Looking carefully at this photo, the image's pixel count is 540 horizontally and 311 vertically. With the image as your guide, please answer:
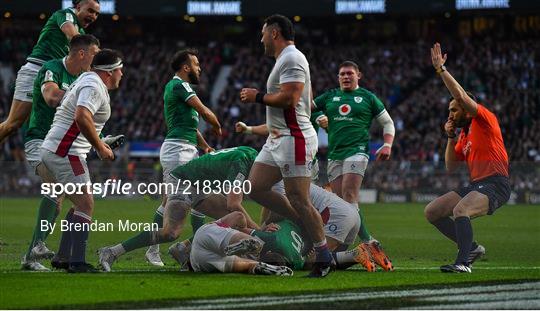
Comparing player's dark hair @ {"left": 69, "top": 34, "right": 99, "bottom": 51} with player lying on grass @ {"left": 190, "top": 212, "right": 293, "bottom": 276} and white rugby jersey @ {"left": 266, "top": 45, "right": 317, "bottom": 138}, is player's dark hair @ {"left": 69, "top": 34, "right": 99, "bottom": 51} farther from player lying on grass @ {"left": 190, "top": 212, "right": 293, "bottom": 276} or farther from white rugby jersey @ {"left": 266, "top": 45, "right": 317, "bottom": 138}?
player lying on grass @ {"left": 190, "top": 212, "right": 293, "bottom": 276}

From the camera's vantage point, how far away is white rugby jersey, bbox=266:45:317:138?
1017 centimetres

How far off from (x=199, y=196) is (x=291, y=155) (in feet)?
4.43

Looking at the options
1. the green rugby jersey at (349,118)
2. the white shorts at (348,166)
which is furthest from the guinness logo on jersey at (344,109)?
the white shorts at (348,166)

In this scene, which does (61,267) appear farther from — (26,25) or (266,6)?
(26,25)

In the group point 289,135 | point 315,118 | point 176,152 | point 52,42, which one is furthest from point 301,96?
point 52,42

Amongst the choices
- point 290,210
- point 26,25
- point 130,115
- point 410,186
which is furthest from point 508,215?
point 26,25

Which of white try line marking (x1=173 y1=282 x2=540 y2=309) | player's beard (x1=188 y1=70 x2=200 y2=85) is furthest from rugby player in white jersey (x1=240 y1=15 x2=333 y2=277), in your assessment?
player's beard (x1=188 y1=70 x2=200 y2=85)

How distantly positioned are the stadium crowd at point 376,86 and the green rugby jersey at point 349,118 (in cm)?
1995

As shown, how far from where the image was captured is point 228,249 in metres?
10.3

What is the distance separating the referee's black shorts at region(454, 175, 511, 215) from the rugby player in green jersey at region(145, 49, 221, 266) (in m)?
2.81

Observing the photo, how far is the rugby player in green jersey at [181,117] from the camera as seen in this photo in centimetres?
1209

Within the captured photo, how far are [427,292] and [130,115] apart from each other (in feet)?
118

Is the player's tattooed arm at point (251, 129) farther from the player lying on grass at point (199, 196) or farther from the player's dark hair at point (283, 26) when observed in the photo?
the player's dark hair at point (283, 26)

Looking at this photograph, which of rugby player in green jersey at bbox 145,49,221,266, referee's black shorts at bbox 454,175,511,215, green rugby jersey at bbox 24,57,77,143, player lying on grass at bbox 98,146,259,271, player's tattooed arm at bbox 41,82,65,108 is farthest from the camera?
rugby player in green jersey at bbox 145,49,221,266
